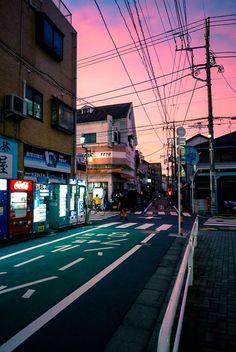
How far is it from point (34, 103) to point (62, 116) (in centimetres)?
261

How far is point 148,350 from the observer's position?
375cm

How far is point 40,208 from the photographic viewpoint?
45.2ft

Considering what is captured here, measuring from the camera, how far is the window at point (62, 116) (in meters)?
18.5

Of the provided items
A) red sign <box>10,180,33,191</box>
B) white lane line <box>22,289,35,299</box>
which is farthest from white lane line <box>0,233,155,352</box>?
red sign <box>10,180,33,191</box>

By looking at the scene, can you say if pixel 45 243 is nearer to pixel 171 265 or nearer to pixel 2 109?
pixel 171 265

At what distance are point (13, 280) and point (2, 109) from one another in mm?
9814

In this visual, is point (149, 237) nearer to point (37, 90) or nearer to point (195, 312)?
point (195, 312)

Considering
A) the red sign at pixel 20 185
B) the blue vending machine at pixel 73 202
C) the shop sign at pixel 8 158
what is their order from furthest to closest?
the blue vending machine at pixel 73 202, the shop sign at pixel 8 158, the red sign at pixel 20 185

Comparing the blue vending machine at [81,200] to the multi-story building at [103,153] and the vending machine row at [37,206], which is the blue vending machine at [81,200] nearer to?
the vending machine row at [37,206]

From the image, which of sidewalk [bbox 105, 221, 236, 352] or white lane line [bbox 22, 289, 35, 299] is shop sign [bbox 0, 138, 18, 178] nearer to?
white lane line [bbox 22, 289, 35, 299]

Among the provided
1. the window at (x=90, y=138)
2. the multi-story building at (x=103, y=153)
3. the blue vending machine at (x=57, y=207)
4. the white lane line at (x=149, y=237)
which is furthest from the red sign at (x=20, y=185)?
the window at (x=90, y=138)

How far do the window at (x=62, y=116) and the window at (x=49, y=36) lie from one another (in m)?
3.08

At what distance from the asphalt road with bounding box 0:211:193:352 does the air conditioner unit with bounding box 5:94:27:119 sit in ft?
21.4

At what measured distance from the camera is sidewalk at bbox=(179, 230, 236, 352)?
3922mm
